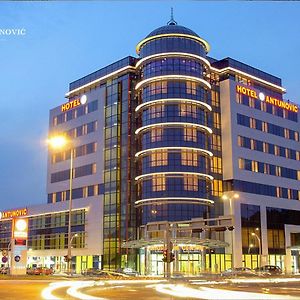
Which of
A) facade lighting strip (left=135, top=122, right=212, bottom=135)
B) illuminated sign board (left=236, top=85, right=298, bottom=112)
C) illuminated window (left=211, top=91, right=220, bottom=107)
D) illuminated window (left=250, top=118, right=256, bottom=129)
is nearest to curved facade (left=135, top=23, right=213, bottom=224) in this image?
facade lighting strip (left=135, top=122, right=212, bottom=135)

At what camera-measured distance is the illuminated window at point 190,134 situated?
8556cm

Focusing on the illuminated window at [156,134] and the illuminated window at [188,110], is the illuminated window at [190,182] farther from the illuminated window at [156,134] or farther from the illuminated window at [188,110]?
the illuminated window at [188,110]

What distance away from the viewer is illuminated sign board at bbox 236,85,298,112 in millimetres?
96500

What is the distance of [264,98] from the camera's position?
3937 inches

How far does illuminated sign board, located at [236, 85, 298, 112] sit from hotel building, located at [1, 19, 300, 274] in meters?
0.19

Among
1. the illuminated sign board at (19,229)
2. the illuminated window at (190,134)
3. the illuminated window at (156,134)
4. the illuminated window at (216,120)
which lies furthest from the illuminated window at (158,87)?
the illuminated sign board at (19,229)

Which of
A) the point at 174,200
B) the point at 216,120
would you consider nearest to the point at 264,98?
the point at 216,120

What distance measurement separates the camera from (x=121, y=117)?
93312mm

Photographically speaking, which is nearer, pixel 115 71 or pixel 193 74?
pixel 193 74

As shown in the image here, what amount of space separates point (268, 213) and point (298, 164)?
1555 cm

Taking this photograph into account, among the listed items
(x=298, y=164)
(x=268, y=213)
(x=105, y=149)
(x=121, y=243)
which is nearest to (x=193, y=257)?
(x=121, y=243)

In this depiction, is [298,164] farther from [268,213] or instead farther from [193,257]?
[193,257]

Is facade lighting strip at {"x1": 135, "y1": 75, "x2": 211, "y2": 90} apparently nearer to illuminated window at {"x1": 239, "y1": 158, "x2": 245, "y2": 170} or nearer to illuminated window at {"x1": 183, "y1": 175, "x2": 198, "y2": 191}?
illuminated window at {"x1": 239, "y1": 158, "x2": 245, "y2": 170}

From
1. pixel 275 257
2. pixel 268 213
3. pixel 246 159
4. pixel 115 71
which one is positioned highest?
pixel 115 71
